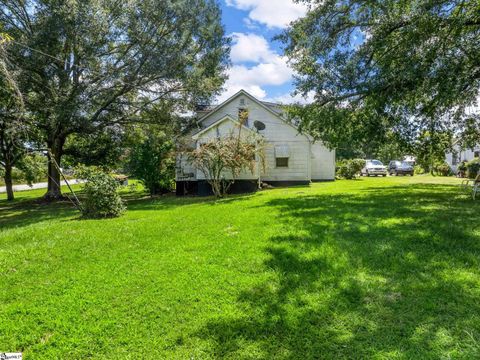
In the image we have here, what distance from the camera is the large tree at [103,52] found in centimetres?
1352

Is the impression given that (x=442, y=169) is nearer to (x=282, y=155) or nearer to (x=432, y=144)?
(x=432, y=144)

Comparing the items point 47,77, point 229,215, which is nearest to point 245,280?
point 229,215

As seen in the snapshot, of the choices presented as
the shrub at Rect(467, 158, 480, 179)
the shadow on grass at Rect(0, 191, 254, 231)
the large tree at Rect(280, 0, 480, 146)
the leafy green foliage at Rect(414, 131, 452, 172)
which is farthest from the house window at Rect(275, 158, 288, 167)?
the shrub at Rect(467, 158, 480, 179)

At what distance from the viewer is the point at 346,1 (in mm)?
10609

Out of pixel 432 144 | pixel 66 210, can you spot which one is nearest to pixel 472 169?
pixel 432 144

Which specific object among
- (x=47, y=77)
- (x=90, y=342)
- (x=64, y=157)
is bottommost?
(x=90, y=342)

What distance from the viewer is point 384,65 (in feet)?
32.7

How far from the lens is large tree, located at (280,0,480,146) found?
28.8 ft

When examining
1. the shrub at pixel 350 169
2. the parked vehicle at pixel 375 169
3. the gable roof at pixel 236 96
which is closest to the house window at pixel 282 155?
the gable roof at pixel 236 96

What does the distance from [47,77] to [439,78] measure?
647 inches

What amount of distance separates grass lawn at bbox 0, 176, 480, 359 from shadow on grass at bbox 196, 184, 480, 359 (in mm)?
16

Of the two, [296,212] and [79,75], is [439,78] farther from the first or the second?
[79,75]

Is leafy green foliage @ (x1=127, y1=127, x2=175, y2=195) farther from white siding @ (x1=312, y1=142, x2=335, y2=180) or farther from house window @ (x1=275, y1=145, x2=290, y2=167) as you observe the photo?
white siding @ (x1=312, y1=142, x2=335, y2=180)

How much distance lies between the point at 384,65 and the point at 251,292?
30.5ft
